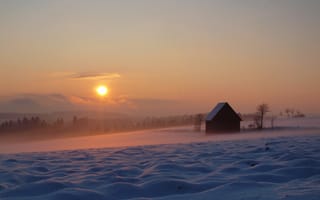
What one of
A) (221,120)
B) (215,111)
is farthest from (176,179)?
(221,120)

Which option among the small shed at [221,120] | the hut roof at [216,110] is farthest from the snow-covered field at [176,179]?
the small shed at [221,120]

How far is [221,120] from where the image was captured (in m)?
46.5

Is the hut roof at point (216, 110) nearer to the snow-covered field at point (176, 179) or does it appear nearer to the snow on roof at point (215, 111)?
the snow on roof at point (215, 111)

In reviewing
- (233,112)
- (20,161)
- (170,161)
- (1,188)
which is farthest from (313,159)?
(233,112)

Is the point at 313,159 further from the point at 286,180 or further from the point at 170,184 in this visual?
the point at 170,184

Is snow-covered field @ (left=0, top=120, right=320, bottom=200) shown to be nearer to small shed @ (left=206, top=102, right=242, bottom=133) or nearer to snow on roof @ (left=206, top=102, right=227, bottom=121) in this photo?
snow on roof @ (left=206, top=102, right=227, bottom=121)

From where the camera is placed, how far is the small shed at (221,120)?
4638 centimetres

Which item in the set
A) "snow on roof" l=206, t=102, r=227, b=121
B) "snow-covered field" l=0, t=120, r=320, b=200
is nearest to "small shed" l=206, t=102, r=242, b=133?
"snow on roof" l=206, t=102, r=227, b=121

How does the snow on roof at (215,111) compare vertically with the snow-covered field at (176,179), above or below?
above

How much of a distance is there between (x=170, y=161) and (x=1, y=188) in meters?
4.21

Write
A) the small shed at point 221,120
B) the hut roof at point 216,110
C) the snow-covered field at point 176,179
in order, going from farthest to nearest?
the small shed at point 221,120 < the hut roof at point 216,110 < the snow-covered field at point 176,179

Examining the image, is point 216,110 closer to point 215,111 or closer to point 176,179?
point 215,111

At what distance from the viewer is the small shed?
46.4 meters

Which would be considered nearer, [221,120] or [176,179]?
[176,179]
